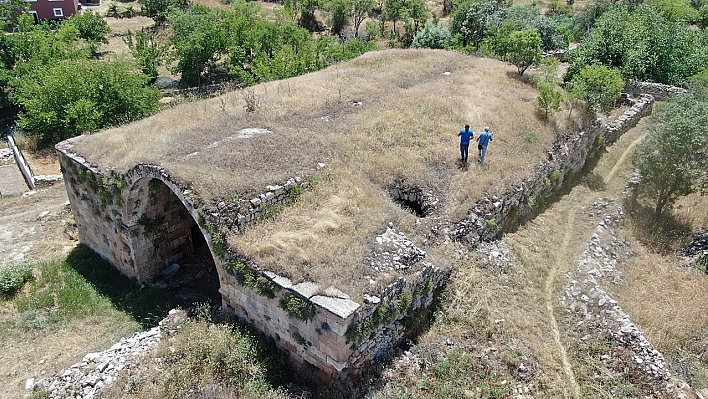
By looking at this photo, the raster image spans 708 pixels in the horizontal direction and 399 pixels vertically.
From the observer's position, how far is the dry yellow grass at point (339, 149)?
11.4 metres

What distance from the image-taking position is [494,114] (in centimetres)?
1805

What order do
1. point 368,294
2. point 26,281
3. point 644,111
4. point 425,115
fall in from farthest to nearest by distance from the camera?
point 644,111 → point 425,115 → point 26,281 → point 368,294

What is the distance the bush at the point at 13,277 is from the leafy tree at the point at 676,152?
65.5 feet

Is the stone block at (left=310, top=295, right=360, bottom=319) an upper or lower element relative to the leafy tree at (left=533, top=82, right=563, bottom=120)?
lower

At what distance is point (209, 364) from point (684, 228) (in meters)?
15.7

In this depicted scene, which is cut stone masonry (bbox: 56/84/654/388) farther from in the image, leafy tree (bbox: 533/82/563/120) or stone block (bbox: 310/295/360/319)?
leafy tree (bbox: 533/82/563/120)

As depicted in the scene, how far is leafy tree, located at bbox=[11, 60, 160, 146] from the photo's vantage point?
22156mm

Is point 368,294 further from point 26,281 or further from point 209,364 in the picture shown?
point 26,281

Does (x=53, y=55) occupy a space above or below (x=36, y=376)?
above

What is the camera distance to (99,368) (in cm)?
1062

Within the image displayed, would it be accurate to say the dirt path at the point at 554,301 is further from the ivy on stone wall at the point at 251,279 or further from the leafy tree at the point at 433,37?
the leafy tree at the point at 433,37

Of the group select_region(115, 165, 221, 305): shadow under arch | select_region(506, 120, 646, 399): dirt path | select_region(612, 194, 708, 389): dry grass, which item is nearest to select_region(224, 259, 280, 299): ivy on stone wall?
select_region(115, 165, 221, 305): shadow under arch

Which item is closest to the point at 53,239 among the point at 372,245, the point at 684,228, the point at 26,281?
the point at 26,281

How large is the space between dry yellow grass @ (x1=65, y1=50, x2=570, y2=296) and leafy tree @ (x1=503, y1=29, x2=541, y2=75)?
3.73ft
